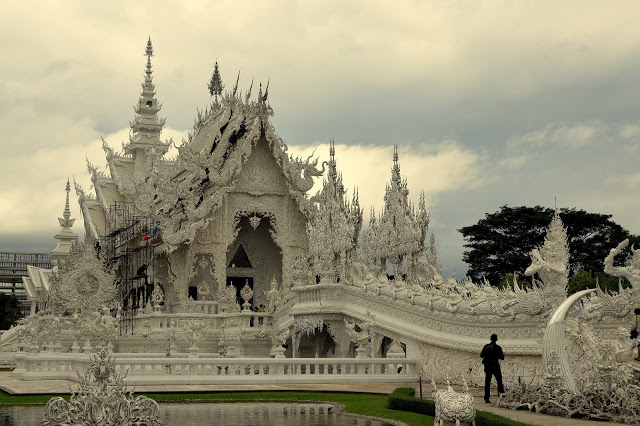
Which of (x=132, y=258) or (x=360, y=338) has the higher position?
(x=132, y=258)

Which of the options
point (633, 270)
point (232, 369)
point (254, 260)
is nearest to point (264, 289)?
point (254, 260)

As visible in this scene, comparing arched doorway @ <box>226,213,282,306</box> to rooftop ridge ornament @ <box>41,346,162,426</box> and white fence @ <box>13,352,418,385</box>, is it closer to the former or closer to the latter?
white fence @ <box>13,352,418,385</box>

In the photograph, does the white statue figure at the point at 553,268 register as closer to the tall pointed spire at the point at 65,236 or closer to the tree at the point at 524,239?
the tree at the point at 524,239

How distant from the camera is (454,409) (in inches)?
403

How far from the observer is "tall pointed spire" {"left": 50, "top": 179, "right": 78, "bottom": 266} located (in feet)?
152

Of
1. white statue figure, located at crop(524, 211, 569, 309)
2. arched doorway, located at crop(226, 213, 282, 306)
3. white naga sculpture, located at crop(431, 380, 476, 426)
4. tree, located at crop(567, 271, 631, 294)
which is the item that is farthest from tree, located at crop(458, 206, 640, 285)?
white naga sculpture, located at crop(431, 380, 476, 426)

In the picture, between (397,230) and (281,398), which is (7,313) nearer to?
(397,230)

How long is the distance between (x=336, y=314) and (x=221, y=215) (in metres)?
9.05

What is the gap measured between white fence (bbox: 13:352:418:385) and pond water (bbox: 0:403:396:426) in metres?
2.97

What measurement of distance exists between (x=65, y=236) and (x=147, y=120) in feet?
29.1

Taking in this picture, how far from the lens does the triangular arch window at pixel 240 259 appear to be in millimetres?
33469

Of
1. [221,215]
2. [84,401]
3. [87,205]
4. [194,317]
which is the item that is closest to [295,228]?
[221,215]

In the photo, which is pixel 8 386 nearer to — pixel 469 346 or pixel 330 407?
pixel 330 407

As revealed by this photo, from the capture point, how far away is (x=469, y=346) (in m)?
18.2
